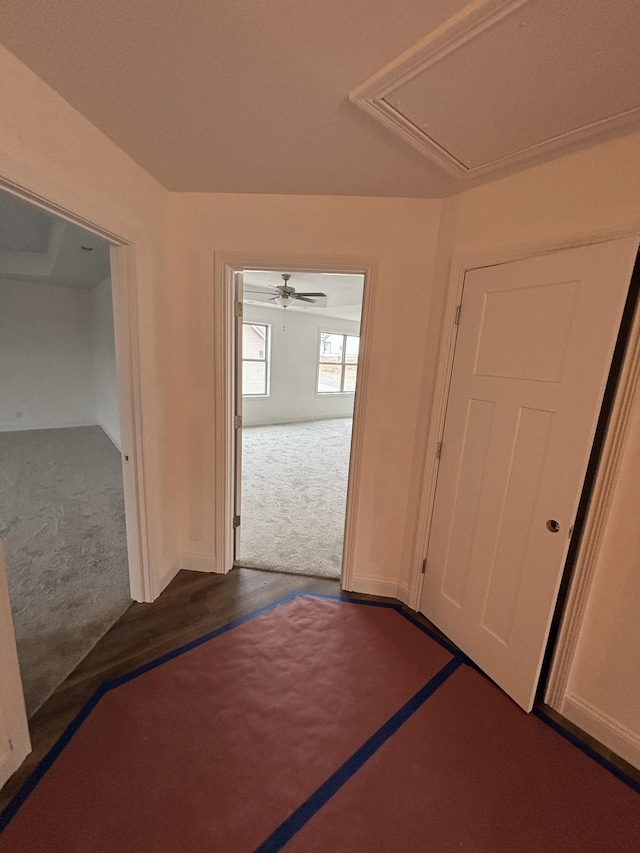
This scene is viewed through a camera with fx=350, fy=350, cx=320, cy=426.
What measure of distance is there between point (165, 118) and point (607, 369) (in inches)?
76.9

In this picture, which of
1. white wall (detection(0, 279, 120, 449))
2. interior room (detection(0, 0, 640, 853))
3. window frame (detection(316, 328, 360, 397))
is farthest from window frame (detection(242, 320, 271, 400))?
interior room (detection(0, 0, 640, 853))

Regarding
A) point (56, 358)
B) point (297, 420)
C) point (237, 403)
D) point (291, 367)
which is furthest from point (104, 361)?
point (237, 403)

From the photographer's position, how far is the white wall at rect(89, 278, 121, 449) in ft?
17.9

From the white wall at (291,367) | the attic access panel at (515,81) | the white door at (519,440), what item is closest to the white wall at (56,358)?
the white wall at (291,367)

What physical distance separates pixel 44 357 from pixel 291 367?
4422mm

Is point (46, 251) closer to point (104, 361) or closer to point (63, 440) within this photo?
point (104, 361)

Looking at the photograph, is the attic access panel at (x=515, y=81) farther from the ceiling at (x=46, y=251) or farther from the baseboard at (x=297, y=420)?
the baseboard at (x=297, y=420)

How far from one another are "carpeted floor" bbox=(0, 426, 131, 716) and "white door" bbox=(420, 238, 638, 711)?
2028 mm

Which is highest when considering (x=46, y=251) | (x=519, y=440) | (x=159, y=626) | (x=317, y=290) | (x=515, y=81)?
(x=46, y=251)

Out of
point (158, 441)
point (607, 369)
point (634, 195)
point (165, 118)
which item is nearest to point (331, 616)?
point (158, 441)

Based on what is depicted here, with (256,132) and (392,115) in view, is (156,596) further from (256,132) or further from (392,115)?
(392,115)

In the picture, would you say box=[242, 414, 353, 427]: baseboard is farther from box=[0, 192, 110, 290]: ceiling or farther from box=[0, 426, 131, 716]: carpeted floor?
box=[0, 192, 110, 290]: ceiling

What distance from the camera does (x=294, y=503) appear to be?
3695mm

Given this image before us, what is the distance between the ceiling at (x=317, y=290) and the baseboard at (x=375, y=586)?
3370 mm
